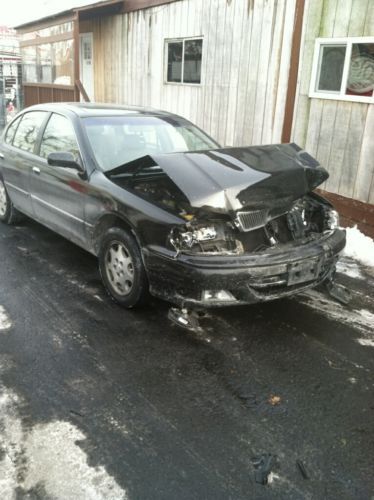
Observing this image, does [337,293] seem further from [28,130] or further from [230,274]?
[28,130]

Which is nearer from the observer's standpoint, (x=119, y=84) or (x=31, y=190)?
(x=31, y=190)

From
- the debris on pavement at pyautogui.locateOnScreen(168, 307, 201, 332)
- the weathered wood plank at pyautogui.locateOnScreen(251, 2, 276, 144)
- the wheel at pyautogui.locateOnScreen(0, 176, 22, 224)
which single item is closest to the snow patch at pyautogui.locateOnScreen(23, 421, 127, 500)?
the debris on pavement at pyautogui.locateOnScreen(168, 307, 201, 332)

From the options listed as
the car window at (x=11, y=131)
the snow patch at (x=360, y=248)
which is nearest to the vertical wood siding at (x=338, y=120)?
the snow patch at (x=360, y=248)

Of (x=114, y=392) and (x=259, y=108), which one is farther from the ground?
(x=259, y=108)

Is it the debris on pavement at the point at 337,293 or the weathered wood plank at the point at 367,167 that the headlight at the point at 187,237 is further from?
the weathered wood plank at the point at 367,167

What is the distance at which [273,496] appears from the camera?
2.24 metres

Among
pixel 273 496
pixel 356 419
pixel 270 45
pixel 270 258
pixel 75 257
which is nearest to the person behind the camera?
pixel 273 496

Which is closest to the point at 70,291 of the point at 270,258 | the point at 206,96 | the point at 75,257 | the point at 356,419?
the point at 75,257

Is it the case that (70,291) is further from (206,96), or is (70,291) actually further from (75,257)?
(206,96)

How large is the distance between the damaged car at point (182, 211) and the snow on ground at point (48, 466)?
1.35 metres

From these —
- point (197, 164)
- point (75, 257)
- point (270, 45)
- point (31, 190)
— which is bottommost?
point (75, 257)

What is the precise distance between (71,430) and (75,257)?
2906 millimetres

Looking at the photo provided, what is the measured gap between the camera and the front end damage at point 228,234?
3.43 metres

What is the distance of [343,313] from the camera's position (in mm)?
4168
